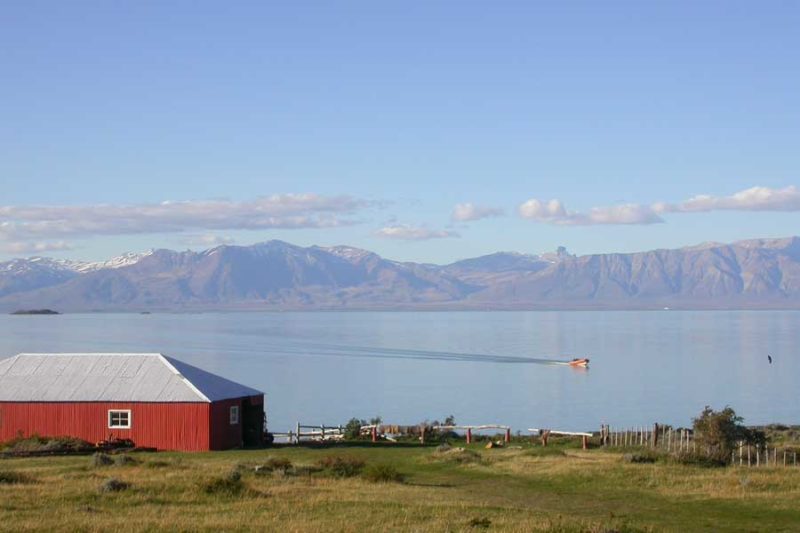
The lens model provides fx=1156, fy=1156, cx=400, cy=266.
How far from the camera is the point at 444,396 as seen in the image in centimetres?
8944

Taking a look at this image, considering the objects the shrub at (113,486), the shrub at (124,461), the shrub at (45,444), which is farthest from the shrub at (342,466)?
the shrub at (45,444)

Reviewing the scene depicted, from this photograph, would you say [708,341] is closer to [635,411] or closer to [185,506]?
[635,411]

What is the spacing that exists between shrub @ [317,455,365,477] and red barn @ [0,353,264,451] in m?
9.97

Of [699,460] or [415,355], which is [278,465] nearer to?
[699,460]

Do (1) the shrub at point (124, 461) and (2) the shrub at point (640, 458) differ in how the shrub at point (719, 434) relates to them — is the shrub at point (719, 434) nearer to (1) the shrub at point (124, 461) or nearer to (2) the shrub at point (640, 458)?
(2) the shrub at point (640, 458)

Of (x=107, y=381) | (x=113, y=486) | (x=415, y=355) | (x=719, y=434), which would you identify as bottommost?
(x=415, y=355)

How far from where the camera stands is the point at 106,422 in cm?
4438

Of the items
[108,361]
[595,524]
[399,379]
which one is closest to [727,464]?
[595,524]

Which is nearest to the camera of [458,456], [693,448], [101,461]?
[101,461]

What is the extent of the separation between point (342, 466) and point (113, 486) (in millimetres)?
8378

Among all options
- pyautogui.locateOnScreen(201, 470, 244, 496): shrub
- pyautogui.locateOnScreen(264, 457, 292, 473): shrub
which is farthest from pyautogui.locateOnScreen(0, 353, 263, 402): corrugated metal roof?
pyautogui.locateOnScreen(201, 470, 244, 496): shrub

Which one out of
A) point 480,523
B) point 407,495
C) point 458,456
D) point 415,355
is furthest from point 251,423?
point 415,355

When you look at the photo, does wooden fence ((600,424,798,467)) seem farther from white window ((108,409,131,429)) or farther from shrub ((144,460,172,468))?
white window ((108,409,131,429))

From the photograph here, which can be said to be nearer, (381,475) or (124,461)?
(381,475)
